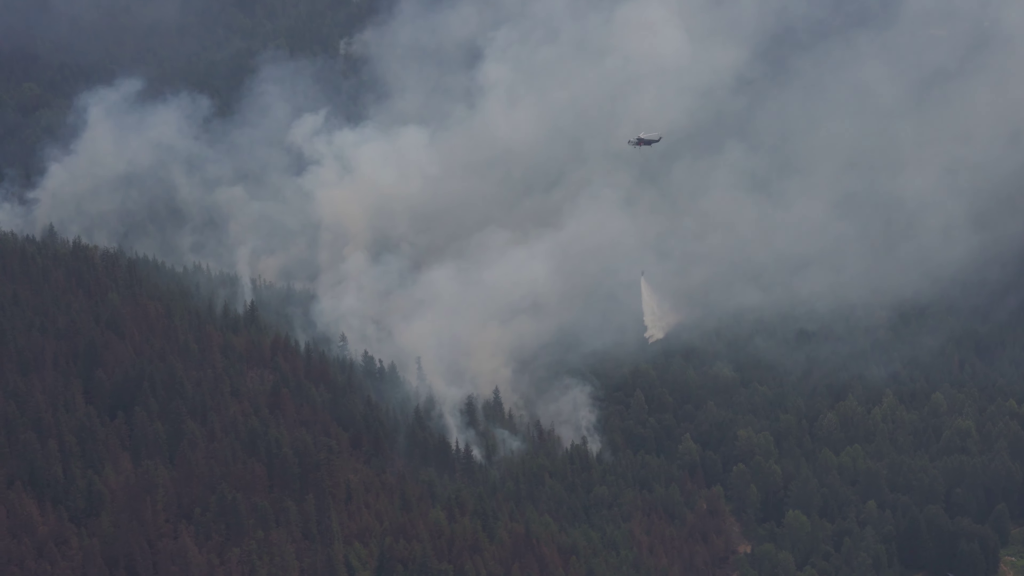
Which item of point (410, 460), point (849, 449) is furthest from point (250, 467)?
point (849, 449)

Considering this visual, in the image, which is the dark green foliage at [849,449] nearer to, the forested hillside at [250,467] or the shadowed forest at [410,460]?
the shadowed forest at [410,460]

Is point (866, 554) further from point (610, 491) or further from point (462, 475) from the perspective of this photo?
point (462, 475)

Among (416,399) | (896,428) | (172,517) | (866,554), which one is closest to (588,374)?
(416,399)

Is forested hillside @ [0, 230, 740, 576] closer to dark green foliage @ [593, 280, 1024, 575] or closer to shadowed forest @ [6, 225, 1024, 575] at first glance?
shadowed forest @ [6, 225, 1024, 575]

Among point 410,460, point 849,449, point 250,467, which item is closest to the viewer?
point 250,467

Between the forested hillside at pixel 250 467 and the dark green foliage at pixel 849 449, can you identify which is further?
the dark green foliage at pixel 849 449

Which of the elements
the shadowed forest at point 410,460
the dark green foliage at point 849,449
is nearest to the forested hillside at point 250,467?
the shadowed forest at point 410,460

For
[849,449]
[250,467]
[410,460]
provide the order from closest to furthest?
[250,467]
[410,460]
[849,449]

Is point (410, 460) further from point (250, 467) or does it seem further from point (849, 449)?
point (849, 449)

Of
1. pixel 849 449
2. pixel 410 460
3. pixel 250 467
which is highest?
pixel 410 460
